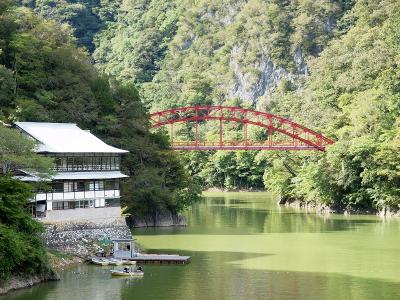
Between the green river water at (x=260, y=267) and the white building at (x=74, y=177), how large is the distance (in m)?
3.03

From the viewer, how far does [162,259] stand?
1259 inches

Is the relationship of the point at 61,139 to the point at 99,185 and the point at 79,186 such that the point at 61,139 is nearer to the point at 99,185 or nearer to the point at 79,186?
the point at 79,186

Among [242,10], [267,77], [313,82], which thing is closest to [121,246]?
[313,82]

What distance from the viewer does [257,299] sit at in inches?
1002

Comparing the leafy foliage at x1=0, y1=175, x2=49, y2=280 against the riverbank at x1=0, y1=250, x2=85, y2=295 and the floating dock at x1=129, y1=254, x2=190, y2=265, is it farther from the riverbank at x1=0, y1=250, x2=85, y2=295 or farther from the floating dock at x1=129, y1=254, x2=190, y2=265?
the floating dock at x1=129, y1=254, x2=190, y2=265

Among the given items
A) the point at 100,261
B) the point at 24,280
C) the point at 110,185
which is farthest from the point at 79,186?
the point at 24,280

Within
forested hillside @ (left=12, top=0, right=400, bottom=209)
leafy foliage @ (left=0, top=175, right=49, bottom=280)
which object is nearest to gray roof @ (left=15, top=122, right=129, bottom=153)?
leafy foliage @ (left=0, top=175, right=49, bottom=280)

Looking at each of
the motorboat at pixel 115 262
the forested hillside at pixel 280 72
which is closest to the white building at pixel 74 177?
the motorboat at pixel 115 262

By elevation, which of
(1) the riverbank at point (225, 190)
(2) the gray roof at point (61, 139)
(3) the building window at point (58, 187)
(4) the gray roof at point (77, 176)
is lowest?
(3) the building window at point (58, 187)

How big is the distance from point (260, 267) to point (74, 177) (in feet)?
29.7

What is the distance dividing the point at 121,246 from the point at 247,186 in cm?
6313

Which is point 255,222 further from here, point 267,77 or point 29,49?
point 267,77

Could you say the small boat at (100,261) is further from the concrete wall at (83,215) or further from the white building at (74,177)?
the white building at (74,177)

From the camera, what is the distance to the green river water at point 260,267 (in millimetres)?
26562
